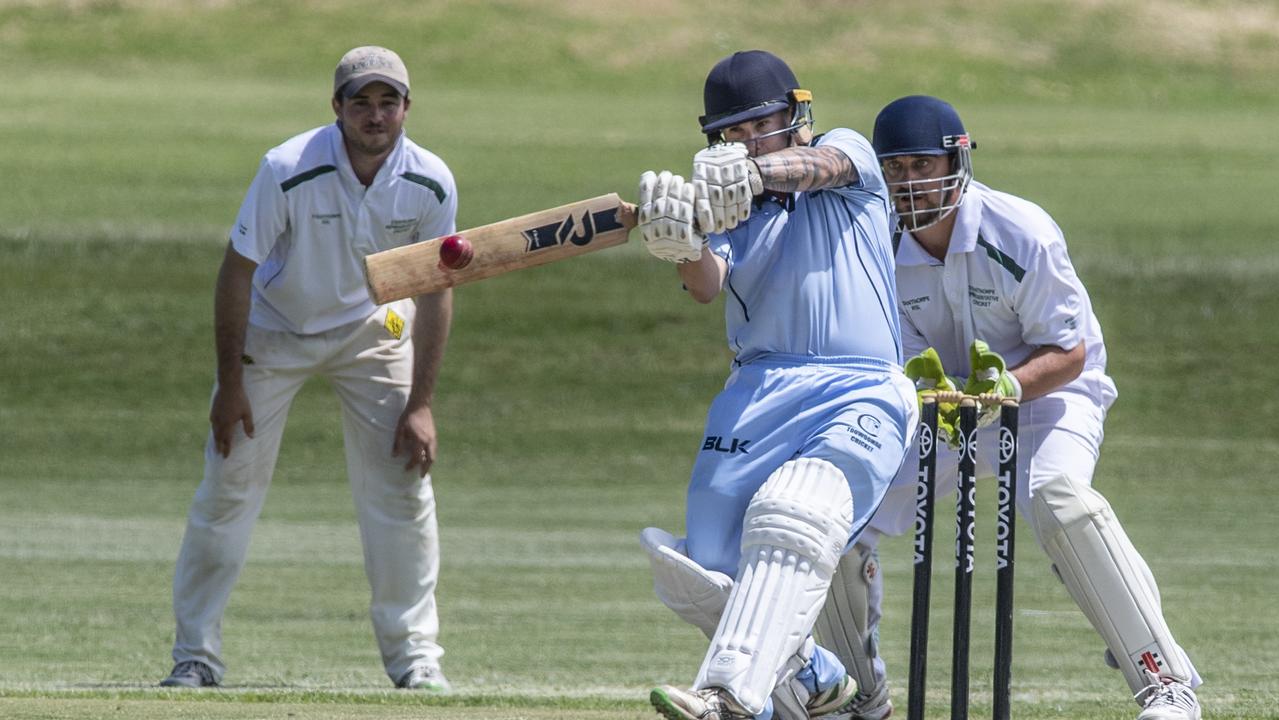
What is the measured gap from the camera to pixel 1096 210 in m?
27.5

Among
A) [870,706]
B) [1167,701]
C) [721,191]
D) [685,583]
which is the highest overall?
[721,191]

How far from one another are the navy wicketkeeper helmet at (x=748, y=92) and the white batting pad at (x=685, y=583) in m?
1.00

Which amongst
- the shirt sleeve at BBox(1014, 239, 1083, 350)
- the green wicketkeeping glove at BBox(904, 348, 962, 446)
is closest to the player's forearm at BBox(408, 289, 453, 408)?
the green wicketkeeping glove at BBox(904, 348, 962, 446)

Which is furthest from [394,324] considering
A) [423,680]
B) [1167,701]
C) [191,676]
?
[1167,701]

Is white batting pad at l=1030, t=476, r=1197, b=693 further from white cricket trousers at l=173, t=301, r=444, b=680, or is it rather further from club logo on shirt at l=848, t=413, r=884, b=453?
white cricket trousers at l=173, t=301, r=444, b=680

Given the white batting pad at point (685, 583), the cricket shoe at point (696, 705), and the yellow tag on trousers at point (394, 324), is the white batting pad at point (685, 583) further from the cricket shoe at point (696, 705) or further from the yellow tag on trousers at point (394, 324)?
the yellow tag on trousers at point (394, 324)

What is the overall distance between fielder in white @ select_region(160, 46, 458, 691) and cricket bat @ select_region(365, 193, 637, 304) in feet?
6.87

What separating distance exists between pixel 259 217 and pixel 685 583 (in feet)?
8.75

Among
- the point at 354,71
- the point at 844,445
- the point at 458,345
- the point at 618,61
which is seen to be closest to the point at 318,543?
the point at 354,71

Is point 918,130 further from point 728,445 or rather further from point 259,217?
point 259,217

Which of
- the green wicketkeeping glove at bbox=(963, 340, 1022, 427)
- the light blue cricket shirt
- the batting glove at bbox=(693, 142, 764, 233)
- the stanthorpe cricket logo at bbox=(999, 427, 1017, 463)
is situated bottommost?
the stanthorpe cricket logo at bbox=(999, 427, 1017, 463)

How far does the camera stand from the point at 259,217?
6723 mm

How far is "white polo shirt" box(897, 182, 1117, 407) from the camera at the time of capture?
18.4ft

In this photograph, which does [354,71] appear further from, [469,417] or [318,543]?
[469,417]
